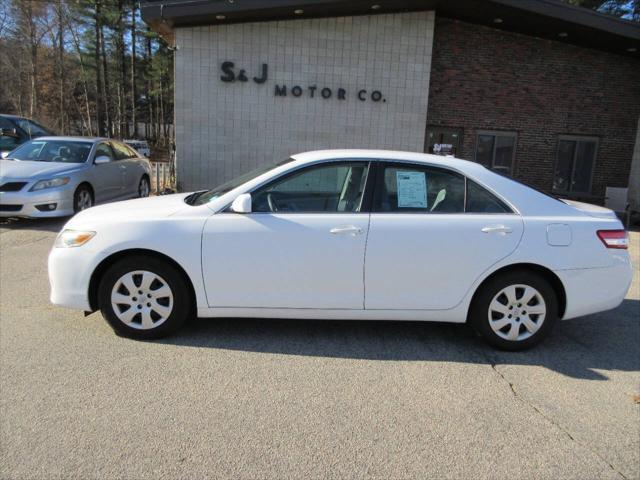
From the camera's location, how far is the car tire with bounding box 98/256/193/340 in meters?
3.92

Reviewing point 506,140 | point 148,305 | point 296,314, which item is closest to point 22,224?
point 148,305

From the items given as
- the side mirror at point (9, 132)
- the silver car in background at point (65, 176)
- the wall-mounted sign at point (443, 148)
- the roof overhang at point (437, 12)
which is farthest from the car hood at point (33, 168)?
the wall-mounted sign at point (443, 148)

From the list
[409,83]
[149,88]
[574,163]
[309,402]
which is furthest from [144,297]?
[149,88]

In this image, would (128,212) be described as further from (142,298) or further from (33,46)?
(33,46)

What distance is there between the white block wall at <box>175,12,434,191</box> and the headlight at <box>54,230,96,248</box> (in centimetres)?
889

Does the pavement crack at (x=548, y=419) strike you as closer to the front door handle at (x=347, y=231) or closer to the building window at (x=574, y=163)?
the front door handle at (x=347, y=231)

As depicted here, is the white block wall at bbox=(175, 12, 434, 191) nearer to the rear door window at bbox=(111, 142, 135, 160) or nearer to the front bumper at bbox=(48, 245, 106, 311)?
the rear door window at bbox=(111, 142, 135, 160)

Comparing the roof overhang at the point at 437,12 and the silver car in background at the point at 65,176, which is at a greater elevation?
the roof overhang at the point at 437,12

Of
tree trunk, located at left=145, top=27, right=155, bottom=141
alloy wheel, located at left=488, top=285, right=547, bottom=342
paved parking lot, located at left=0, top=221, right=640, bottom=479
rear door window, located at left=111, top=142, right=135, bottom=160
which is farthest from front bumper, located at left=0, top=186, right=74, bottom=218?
tree trunk, located at left=145, top=27, right=155, bottom=141

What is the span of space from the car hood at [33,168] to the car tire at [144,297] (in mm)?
5683

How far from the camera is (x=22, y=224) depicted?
8656 mm

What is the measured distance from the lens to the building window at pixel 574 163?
46.9ft

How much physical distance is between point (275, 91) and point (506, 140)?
262 inches

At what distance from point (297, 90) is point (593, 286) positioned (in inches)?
385
